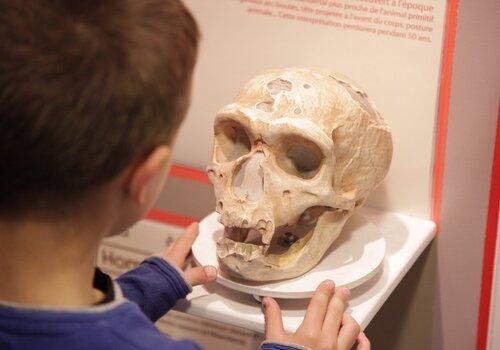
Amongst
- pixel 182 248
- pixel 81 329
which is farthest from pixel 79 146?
pixel 182 248

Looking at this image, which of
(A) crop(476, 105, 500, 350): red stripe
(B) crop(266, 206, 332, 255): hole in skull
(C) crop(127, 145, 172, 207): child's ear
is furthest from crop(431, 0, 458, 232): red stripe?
(C) crop(127, 145, 172, 207): child's ear

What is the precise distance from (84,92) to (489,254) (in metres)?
0.97

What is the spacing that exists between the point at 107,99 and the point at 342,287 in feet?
1.86

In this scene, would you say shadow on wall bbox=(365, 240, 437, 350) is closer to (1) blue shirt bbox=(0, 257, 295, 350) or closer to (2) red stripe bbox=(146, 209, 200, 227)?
Result: (2) red stripe bbox=(146, 209, 200, 227)

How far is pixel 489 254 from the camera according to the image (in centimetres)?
157

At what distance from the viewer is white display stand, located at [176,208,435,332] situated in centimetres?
129

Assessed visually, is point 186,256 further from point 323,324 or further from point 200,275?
point 323,324

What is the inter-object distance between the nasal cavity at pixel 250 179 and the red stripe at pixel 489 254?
48 centimetres

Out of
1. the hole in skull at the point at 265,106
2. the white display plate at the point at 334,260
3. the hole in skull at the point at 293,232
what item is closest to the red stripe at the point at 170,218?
the white display plate at the point at 334,260

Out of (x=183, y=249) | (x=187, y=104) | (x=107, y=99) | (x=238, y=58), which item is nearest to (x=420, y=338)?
(x=183, y=249)

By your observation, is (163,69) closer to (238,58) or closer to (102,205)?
(102,205)

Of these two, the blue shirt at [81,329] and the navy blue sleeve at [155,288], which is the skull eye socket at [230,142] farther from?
the blue shirt at [81,329]

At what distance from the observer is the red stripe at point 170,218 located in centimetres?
191

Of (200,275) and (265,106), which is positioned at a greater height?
(265,106)
